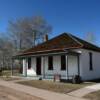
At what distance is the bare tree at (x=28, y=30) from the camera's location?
4719 centimetres

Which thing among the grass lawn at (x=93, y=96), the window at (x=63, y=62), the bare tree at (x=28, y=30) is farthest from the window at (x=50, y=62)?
the bare tree at (x=28, y=30)

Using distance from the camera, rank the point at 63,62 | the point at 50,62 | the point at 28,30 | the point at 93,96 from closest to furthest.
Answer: the point at 93,96
the point at 63,62
the point at 50,62
the point at 28,30

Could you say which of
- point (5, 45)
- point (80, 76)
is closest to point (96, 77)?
point (80, 76)

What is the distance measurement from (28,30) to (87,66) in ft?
89.6

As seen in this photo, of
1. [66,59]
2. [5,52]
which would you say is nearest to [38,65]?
[66,59]

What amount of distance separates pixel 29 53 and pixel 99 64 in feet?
28.0

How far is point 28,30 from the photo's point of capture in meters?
47.4

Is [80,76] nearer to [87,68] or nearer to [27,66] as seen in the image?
[87,68]

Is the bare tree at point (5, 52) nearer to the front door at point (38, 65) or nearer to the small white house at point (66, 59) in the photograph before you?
the small white house at point (66, 59)

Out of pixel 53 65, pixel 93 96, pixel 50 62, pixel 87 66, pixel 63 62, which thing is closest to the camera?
pixel 93 96

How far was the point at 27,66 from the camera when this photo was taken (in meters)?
27.0

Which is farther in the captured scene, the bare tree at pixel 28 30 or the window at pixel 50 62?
the bare tree at pixel 28 30

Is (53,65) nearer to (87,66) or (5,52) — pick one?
(87,66)

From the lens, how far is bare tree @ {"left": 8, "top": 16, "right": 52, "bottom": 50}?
47.2 metres
